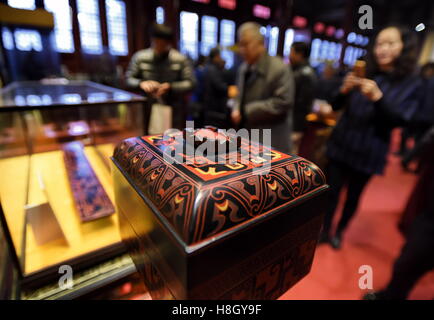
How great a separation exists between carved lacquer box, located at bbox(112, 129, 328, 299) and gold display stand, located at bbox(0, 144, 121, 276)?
274 mm

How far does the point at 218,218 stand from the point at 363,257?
1.86 m

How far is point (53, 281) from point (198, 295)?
58cm

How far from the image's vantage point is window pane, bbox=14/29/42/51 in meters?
2.05

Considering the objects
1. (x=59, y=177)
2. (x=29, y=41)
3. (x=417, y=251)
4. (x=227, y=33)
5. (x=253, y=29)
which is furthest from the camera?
(x=227, y=33)

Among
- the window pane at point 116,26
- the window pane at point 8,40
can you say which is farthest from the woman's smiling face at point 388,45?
the window pane at point 116,26

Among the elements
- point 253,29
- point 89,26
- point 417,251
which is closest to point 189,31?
point 89,26

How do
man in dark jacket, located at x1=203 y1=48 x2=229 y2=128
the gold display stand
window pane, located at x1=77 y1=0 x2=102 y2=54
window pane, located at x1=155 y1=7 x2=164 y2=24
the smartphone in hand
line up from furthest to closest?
1. window pane, located at x1=77 y1=0 x2=102 y2=54
2. window pane, located at x1=155 y1=7 x2=164 y2=24
3. man in dark jacket, located at x1=203 y1=48 x2=229 y2=128
4. the smartphone in hand
5. the gold display stand

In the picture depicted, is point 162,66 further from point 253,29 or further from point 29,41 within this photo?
point 29,41

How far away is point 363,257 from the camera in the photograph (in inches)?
68.3

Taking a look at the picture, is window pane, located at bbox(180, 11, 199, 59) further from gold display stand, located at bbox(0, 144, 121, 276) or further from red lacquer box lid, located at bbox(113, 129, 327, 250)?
red lacquer box lid, located at bbox(113, 129, 327, 250)

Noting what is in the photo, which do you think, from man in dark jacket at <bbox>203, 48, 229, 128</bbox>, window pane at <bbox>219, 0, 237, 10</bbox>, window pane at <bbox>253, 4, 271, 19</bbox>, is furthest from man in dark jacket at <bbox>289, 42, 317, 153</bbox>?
window pane at <bbox>253, 4, 271, 19</bbox>

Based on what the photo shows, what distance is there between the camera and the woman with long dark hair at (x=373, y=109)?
109 centimetres
